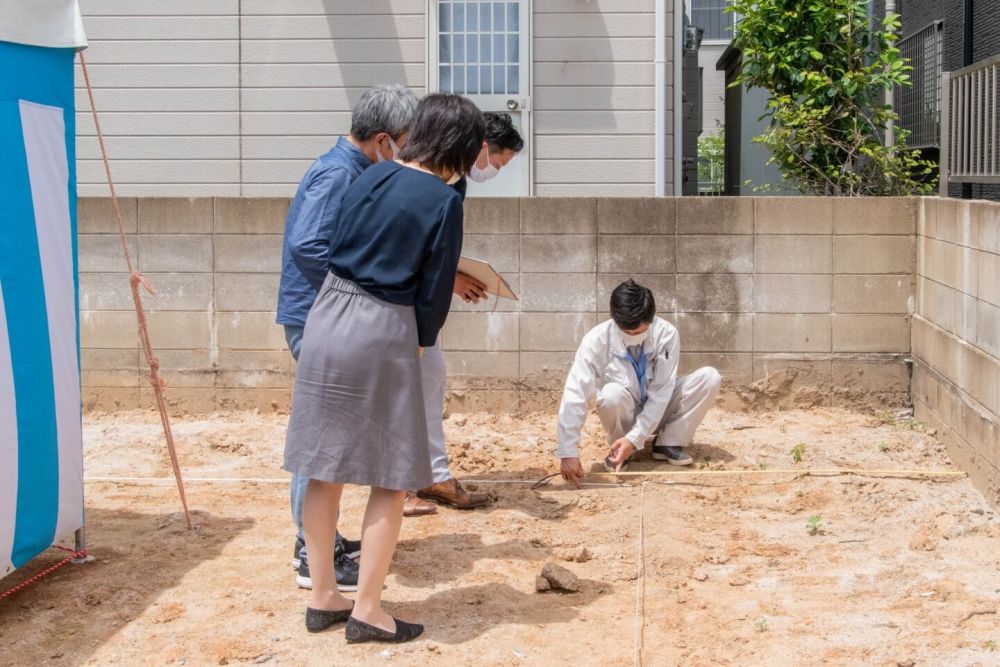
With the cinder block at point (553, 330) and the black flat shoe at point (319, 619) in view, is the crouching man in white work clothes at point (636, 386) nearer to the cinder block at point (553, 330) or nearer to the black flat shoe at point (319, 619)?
the cinder block at point (553, 330)

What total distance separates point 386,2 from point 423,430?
6.48m

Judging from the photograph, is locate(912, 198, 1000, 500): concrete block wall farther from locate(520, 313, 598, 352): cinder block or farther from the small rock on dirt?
the small rock on dirt

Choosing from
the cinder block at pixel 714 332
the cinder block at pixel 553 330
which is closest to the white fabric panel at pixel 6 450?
the cinder block at pixel 553 330

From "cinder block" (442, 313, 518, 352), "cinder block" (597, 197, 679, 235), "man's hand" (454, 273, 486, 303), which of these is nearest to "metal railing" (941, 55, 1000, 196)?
"cinder block" (597, 197, 679, 235)

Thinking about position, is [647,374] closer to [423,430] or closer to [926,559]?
[926,559]

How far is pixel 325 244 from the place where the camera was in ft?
13.0

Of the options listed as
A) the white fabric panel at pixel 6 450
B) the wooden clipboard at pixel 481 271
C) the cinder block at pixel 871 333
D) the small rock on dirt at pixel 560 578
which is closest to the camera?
the white fabric panel at pixel 6 450

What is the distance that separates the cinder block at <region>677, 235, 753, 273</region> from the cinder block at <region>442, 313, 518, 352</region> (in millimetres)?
A: 1047

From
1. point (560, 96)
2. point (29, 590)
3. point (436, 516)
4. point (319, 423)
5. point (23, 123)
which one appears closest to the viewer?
point (319, 423)

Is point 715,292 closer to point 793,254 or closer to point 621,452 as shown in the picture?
point 793,254

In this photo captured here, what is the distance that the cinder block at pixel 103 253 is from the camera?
7.13 m

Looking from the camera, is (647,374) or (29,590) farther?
(647,374)

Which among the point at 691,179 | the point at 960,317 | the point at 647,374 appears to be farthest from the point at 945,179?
the point at 691,179

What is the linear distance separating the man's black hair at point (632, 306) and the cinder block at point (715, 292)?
1475 mm
